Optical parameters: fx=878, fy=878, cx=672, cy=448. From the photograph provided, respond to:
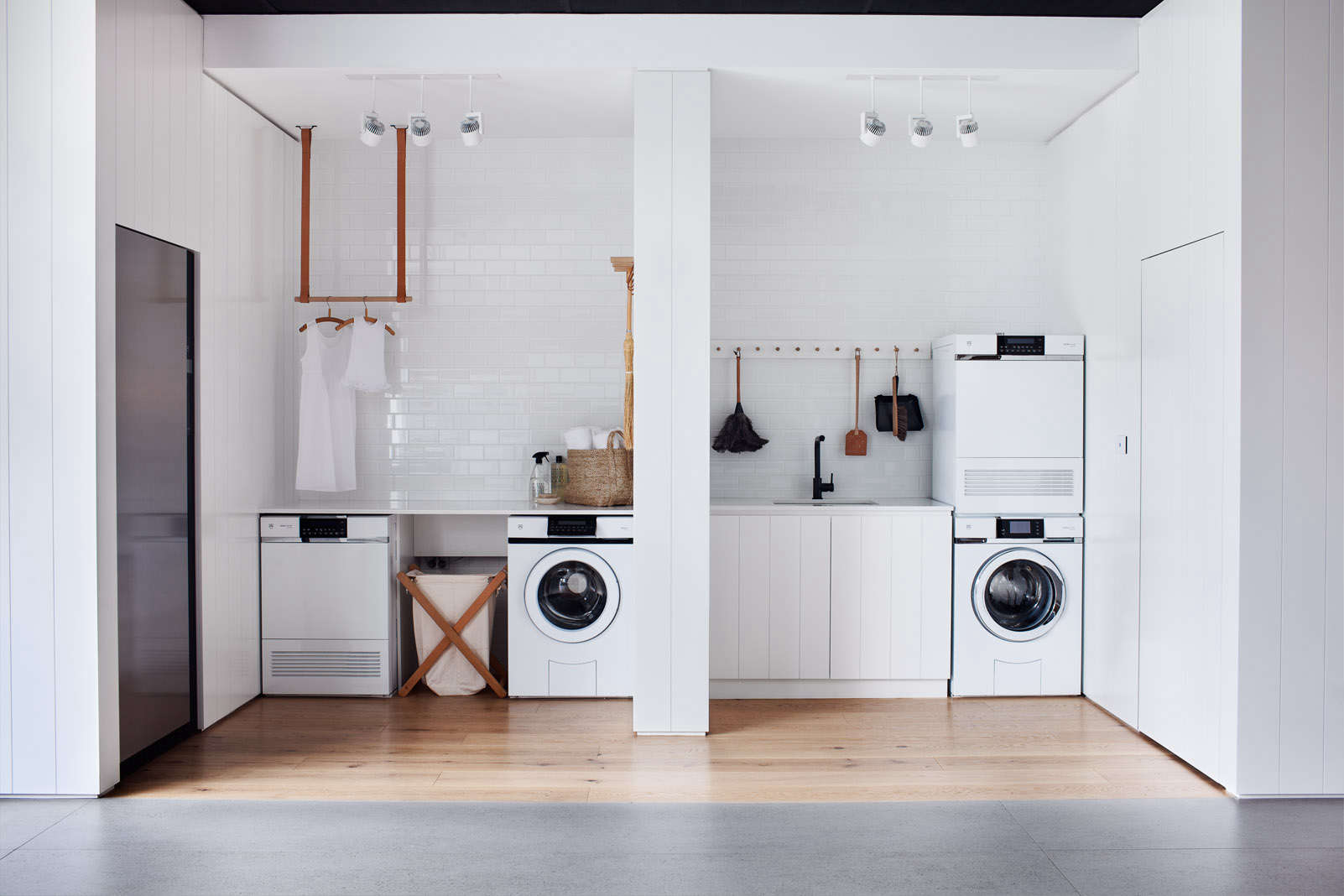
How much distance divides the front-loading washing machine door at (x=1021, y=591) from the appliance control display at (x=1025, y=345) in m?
0.96

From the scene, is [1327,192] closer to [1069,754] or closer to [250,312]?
[1069,754]

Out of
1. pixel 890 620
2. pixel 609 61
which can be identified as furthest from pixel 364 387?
pixel 890 620

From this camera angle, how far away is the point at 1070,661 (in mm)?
4289

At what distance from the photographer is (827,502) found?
15.5 ft

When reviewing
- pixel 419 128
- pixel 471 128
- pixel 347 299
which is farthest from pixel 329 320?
pixel 471 128

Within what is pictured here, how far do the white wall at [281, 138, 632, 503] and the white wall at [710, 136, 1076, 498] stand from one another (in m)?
0.66

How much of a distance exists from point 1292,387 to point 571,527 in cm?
295

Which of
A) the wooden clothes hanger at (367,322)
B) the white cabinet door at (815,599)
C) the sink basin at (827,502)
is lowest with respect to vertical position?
the white cabinet door at (815,599)

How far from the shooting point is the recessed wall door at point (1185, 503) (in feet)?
10.5

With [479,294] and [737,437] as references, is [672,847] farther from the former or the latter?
[479,294]

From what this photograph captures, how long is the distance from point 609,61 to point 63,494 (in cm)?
265

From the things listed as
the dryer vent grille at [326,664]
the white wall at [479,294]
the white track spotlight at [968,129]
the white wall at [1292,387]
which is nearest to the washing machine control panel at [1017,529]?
the white wall at [1292,387]

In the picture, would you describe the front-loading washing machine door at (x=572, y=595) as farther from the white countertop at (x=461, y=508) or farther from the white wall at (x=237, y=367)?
the white wall at (x=237, y=367)

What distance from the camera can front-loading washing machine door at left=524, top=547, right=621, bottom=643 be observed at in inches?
165
